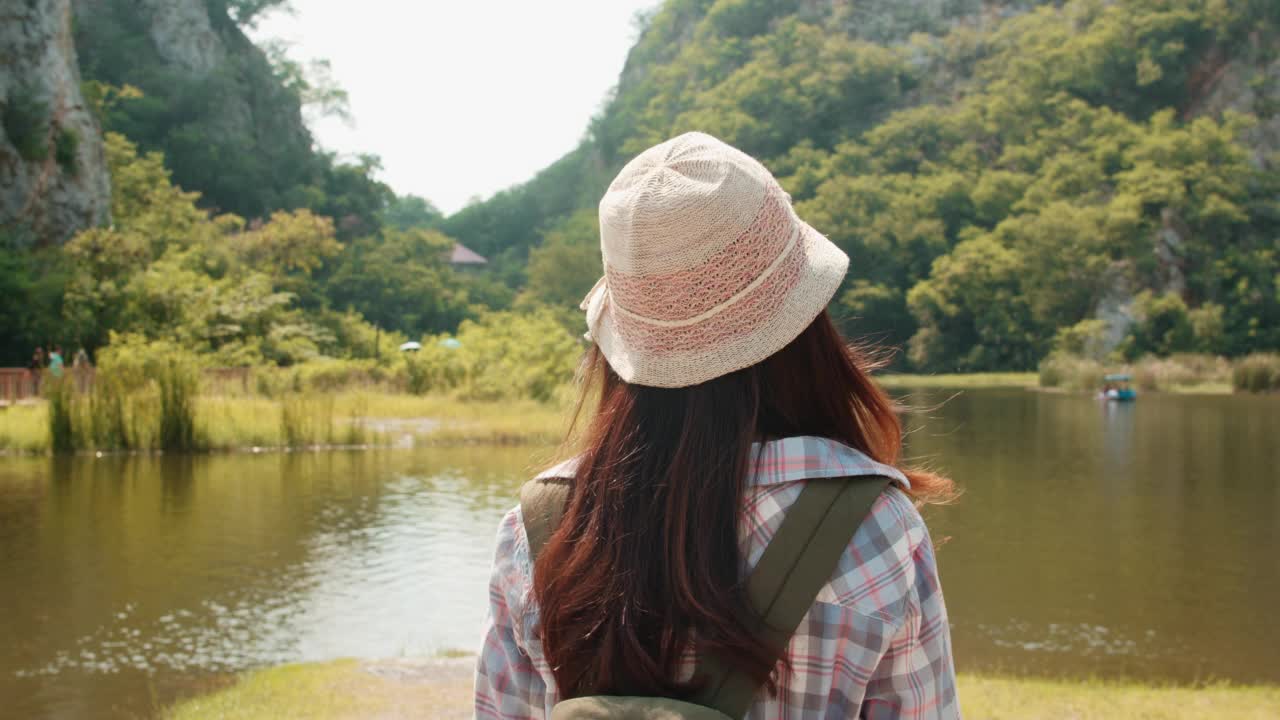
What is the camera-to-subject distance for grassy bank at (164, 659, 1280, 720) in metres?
4.51

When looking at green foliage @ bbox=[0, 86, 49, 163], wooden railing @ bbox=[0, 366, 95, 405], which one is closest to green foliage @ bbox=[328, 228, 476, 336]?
green foliage @ bbox=[0, 86, 49, 163]

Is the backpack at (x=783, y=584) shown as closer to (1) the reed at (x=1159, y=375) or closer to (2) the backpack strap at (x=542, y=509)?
(2) the backpack strap at (x=542, y=509)

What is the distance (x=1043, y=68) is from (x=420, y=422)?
172 ft

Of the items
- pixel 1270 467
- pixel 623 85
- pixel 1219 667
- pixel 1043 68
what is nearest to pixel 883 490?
pixel 1219 667

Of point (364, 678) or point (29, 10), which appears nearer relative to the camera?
point (364, 678)

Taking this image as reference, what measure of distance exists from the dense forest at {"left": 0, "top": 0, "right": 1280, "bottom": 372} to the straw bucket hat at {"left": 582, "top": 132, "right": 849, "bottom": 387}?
2041 cm

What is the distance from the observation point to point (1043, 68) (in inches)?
2363

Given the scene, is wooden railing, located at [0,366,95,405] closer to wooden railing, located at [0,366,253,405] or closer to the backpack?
wooden railing, located at [0,366,253,405]

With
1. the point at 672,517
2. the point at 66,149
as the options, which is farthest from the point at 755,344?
the point at 66,149

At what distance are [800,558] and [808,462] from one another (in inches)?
3.4

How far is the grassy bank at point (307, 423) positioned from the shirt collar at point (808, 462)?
13018 mm

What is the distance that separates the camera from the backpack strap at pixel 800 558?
0.92m

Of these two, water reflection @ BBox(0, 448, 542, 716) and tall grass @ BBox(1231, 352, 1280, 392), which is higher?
tall grass @ BBox(1231, 352, 1280, 392)

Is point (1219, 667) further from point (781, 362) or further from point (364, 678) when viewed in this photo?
point (781, 362)
